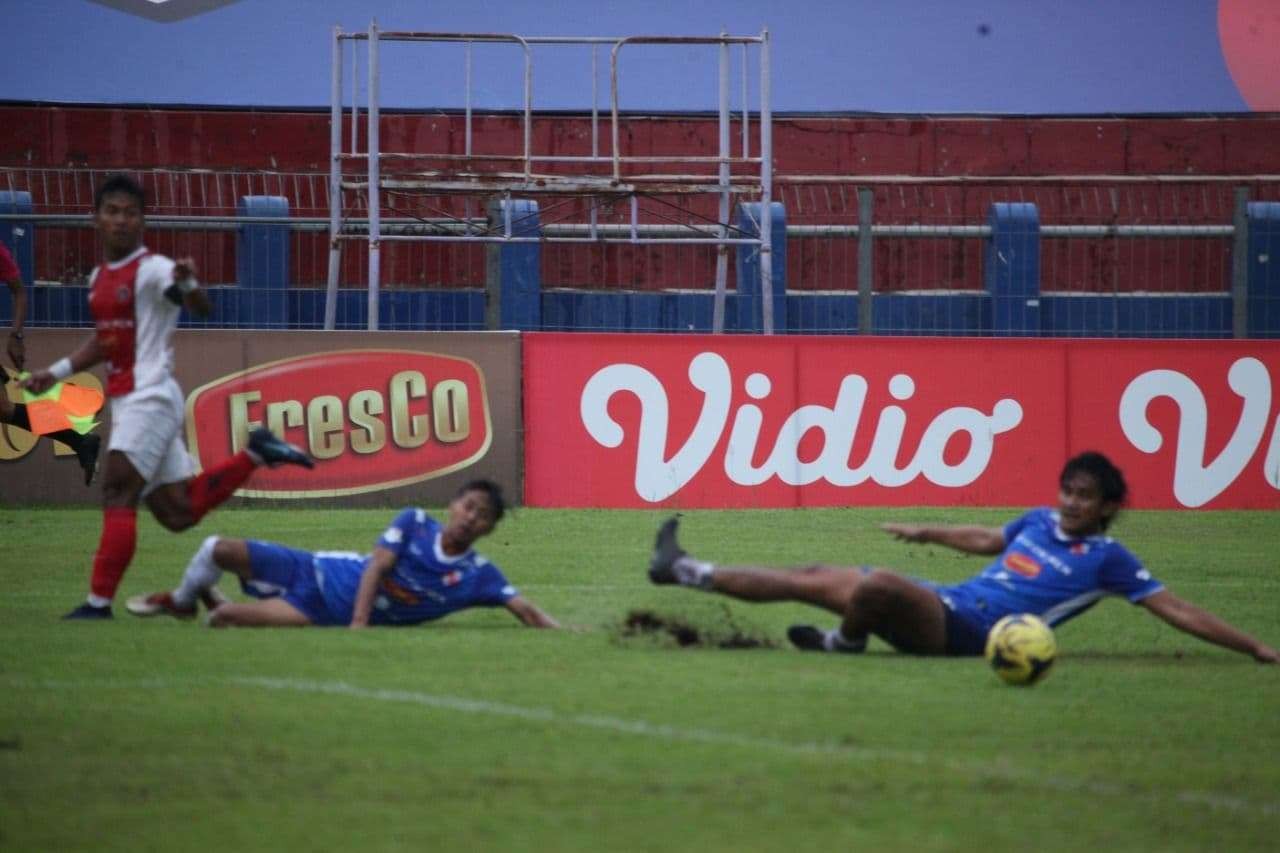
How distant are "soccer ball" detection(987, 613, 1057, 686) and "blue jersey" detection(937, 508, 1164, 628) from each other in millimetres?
521

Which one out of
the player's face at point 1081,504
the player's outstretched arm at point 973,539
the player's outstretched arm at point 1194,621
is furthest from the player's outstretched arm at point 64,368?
the player's outstretched arm at point 1194,621

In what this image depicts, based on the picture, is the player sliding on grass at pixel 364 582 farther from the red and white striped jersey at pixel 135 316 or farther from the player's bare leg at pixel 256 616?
the red and white striped jersey at pixel 135 316

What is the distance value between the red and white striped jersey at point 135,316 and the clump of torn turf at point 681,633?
2.52 meters

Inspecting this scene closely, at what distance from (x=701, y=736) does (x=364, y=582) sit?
9.58ft

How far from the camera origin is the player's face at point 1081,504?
26.3ft

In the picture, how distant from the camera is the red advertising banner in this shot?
17.1 m

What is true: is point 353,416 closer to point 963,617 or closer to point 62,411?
point 62,411

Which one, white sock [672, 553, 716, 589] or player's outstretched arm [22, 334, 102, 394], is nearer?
white sock [672, 553, 716, 589]

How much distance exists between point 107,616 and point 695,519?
741cm

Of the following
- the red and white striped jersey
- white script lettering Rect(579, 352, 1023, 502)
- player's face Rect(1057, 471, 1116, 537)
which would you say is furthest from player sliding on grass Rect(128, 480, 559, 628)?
white script lettering Rect(579, 352, 1023, 502)

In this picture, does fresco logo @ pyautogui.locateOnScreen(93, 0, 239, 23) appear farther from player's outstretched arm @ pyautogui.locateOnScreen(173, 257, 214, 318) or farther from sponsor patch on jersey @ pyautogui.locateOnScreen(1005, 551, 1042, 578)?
sponsor patch on jersey @ pyautogui.locateOnScreen(1005, 551, 1042, 578)

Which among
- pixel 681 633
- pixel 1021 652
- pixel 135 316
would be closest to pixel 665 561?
pixel 681 633

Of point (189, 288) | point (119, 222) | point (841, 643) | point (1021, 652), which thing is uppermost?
point (119, 222)

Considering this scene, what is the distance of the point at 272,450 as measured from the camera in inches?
347
